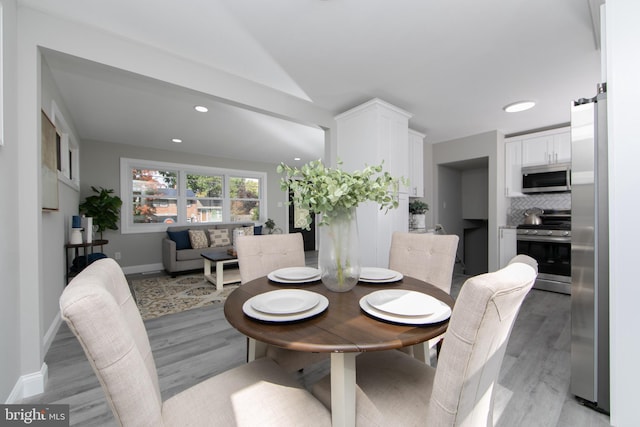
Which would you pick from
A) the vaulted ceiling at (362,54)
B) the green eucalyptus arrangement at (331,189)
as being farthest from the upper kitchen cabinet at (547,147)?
the green eucalyptus arrangement at (331,189)

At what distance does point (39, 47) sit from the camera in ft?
5.50

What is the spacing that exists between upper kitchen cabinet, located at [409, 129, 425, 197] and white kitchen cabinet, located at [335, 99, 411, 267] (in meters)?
0.69

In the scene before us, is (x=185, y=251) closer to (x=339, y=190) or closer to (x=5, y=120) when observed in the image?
(x=5, y=120)

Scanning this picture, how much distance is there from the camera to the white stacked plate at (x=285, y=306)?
3.08ft

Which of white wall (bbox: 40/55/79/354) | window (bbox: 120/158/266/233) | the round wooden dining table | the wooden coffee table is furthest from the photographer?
window (bbox: 120/158/266/233)

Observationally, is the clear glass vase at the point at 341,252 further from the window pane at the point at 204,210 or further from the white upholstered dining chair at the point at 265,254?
the window pane at the point at 204,210

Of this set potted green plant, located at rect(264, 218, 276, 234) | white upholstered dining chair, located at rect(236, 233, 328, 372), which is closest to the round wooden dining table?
white upholstered dining chair, located at rect(236, 233, 328, 372)

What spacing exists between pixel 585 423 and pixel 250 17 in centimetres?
308

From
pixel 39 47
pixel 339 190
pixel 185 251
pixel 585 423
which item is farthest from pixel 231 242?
pixel 585 423

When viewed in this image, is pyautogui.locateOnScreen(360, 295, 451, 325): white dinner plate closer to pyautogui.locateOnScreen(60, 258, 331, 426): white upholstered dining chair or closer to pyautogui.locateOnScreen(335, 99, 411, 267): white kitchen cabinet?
pyautogui.locateOnScreen(60, 258, 331, 426): white upholstered dining chair

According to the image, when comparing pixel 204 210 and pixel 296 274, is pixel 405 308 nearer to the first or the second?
pixel 296 274

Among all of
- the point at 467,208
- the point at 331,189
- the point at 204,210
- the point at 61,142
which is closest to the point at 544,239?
the point at 467,208

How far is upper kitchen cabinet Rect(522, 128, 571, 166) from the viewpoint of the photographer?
3.70 metres

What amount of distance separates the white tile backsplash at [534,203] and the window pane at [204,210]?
5.78 m
